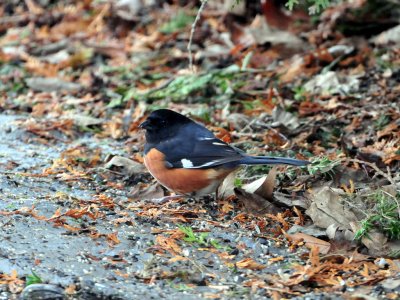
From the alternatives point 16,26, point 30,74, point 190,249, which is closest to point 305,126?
point 190,249

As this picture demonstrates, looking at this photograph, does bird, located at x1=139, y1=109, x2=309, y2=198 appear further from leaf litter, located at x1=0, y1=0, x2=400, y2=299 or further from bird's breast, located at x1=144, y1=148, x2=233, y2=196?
leaf litter, located at x1=0, y1=0, x2=400, y2=299

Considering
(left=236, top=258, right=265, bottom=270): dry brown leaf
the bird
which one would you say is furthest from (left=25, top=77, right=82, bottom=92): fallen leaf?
(left=236, top=258, right=265, bottom=270): dry brown leaf

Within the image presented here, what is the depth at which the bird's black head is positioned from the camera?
5918 millimetres

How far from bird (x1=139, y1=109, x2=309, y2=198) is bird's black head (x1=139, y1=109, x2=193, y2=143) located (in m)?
0.07

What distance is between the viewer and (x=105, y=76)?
365 inches

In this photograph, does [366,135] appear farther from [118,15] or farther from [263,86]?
[118,15]

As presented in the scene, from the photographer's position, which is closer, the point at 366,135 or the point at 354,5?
the point at 366,135

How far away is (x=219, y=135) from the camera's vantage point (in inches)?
267

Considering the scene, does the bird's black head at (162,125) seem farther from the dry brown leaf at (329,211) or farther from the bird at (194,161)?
the dry brown leaf at (329,211)

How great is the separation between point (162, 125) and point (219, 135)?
939mm

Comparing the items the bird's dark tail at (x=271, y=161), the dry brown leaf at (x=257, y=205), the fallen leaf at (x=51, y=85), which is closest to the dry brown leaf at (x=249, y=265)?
the dry brown leaf at (x=257, y=205)

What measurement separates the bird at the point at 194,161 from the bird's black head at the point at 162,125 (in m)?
0.07

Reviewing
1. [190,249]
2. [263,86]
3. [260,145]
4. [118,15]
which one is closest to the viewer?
[190,249]

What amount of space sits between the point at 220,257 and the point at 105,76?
5018 millimetres
